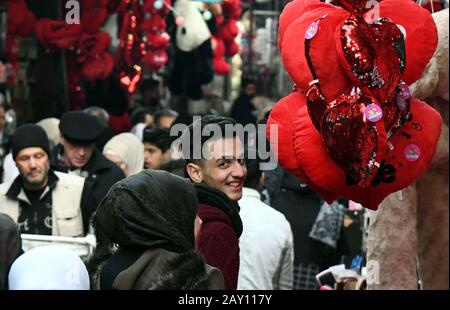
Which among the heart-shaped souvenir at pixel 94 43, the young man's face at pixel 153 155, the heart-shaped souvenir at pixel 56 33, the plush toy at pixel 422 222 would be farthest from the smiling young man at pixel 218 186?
the heart-shaped souvenir at pixel 94 43

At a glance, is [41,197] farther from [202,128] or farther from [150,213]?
[150,213]

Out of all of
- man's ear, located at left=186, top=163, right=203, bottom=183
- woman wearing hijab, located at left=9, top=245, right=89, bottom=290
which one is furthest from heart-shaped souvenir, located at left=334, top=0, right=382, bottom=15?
woman wearing hijab, located at left=9, top=245, right=89, bottom=290

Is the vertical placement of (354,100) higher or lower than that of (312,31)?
lower

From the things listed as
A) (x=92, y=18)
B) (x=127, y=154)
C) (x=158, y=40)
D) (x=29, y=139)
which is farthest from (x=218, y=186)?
(x=158, y=40)

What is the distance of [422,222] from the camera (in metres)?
6.84

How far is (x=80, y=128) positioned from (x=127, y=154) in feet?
2.72

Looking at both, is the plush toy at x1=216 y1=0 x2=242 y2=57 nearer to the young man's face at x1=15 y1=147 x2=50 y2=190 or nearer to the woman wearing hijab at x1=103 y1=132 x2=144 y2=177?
the woman wearing hijab at x1=103 y1=132 x2=144 y2=177

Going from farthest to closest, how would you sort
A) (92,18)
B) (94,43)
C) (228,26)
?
(228,26), (94,43), (92,18)

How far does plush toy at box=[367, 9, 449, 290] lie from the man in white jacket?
1.64 ft

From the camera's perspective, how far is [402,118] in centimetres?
461

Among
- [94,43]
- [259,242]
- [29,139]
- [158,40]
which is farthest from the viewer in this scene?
[158,40]

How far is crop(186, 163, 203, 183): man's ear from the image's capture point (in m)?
5.29
